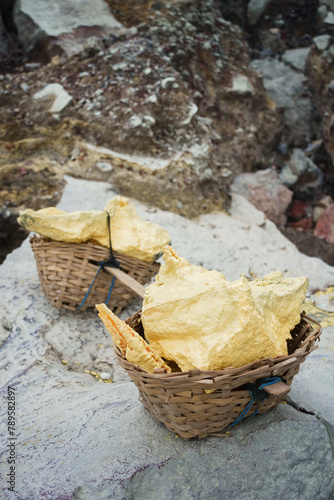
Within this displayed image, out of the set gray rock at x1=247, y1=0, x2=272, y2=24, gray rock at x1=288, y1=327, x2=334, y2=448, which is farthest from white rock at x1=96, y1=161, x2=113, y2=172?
gray rock at x1=247, y1=0, x2=272, y2=24

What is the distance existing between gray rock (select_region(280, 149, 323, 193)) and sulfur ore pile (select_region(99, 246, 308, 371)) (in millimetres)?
3739

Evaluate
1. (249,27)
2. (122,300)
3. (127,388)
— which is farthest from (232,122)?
(127,388)

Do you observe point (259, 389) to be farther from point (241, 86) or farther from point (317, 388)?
point (241, 86)

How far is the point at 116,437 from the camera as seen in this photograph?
1458 mm

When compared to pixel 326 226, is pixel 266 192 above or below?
above

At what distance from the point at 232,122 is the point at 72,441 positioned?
4499 mm

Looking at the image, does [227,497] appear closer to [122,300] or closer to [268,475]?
[268,475]

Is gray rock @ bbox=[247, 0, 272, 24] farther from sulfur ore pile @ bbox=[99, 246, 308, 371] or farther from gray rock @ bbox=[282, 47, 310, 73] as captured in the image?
sulfur ore pile @ bbox=[99, 246, 308, 371]

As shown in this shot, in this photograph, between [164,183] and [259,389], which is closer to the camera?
[259,389]

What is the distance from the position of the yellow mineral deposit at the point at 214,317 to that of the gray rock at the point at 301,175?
3.73 m

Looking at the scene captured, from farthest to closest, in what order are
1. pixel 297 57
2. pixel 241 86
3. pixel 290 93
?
1. pixel 297 57
2. pixel 290 93
3. pixel 241 86

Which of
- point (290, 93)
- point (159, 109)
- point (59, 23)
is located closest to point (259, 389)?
point (159, 109)

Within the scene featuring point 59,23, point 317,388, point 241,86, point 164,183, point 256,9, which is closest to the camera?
point 317,388

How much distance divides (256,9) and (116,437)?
22.6 feet
